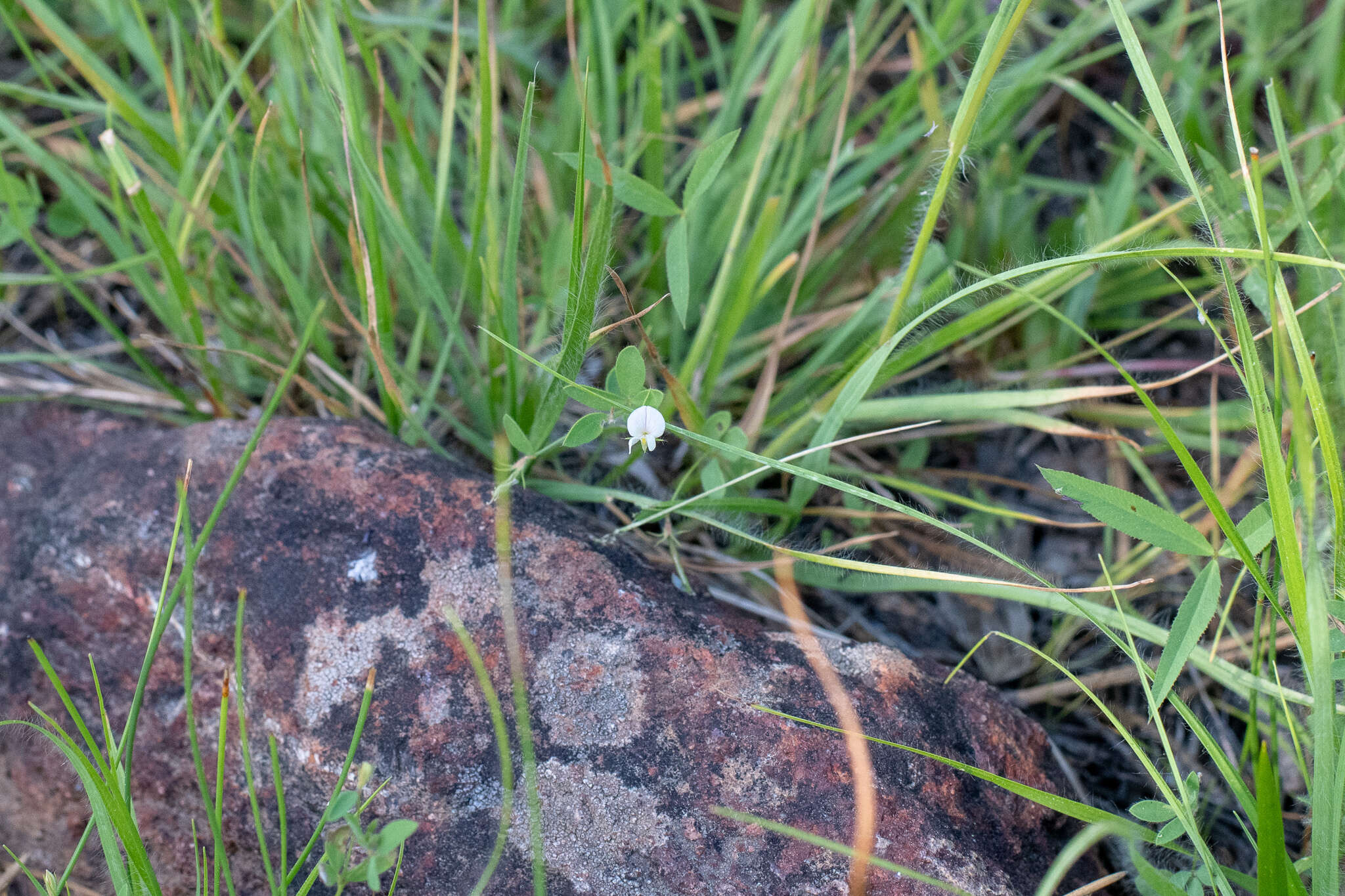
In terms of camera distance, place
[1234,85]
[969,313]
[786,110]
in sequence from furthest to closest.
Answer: [1234,85] → [786,110] → [969,313]

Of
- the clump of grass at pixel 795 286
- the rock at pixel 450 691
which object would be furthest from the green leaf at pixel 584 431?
the rock at pixel 450 691

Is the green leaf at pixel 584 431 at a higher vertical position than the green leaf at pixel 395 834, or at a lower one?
higher

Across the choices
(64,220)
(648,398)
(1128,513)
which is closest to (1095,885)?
(1128,513)

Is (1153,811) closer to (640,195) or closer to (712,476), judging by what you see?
(712,476)

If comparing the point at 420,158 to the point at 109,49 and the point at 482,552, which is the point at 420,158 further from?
the point at 109,49

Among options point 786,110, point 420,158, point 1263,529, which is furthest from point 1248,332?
point 420,158

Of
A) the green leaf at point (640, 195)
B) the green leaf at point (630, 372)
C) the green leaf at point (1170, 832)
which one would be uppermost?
the green leaf at point (640, 195)

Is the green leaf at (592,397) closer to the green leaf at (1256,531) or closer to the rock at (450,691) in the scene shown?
the rock at (450,691)
